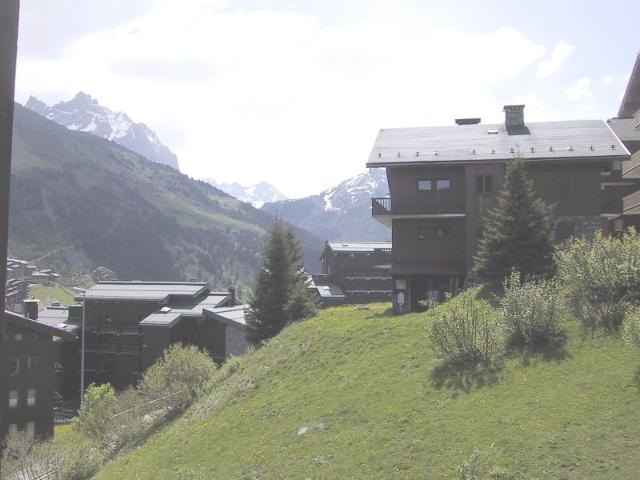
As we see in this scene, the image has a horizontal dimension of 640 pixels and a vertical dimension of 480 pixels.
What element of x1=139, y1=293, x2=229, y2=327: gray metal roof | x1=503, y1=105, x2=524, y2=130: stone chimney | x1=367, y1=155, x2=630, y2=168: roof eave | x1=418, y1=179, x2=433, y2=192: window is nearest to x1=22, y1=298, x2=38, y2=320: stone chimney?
x1=139, y1=293, x2=229, y2=327: gray metal roof

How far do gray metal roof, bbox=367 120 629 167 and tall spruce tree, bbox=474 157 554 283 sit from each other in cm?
561

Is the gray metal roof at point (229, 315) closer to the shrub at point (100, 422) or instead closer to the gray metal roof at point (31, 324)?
the gray metal roof at point (31, 324)

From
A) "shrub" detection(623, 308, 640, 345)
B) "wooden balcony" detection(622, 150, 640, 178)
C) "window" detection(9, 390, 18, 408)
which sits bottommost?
"window" detection(9, 390, 18, 408)

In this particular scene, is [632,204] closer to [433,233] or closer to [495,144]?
[495,144]

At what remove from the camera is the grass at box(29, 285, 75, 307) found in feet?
549

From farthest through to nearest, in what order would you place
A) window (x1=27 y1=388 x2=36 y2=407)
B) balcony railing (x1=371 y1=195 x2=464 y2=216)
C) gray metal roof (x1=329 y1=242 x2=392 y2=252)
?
gray metal roof (x1=329 y1=242 x2=392 y2=252) < window (x1=27 y1=388 x2=36 y2=407) < balcony railing (x1=371 y1=195 x2=464 y2=216)

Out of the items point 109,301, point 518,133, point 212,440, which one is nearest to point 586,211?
point 518,133

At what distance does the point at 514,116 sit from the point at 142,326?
42.3 meters

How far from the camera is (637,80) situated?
58.6 metres

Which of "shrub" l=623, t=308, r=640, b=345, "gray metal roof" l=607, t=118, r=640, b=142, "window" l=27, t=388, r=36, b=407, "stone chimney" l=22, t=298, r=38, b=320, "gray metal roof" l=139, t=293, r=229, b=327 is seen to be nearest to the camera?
"shrub" l=623, t=308, r=640, b=345

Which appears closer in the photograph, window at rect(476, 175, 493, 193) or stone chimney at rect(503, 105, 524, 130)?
window at rect(476, 175, 493, 193)

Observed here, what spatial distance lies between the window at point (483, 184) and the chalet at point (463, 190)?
0.20 feet

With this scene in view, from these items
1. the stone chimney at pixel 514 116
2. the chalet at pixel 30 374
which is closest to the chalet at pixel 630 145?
the stone chimney at pixel 514 116

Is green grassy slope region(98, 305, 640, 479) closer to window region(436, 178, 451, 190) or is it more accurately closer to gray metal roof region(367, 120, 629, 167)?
window region(436, 178, 451, 190)
